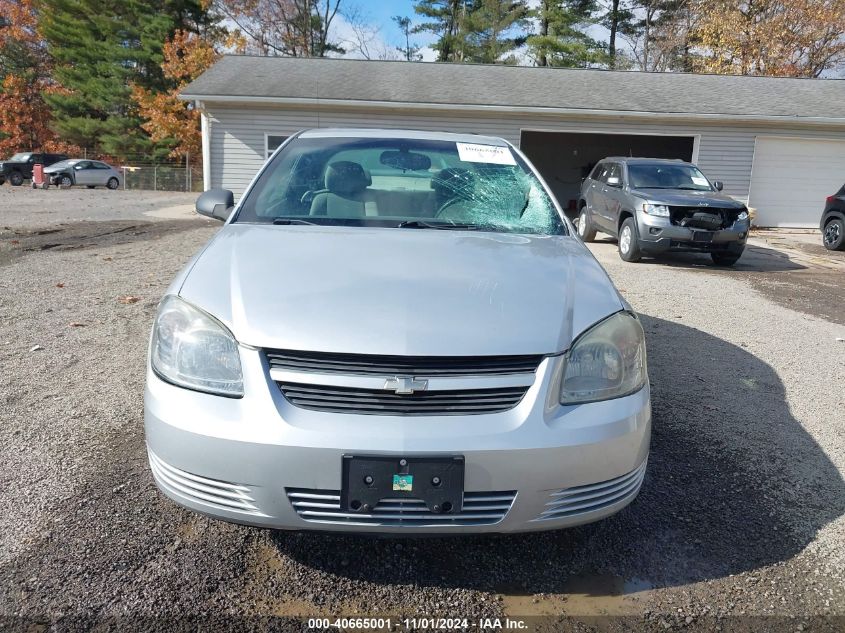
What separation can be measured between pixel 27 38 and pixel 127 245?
138ft

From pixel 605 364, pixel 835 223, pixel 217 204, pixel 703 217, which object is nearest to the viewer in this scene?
pixel 605 364

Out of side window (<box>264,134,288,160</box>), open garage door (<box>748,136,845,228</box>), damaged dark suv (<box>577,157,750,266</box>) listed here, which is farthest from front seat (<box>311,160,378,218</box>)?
open garage door (<box>748,136,845,228</box>)

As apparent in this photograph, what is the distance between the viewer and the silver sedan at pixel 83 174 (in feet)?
96.1

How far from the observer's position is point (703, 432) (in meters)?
3.62

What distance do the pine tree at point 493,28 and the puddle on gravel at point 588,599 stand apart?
38.2m

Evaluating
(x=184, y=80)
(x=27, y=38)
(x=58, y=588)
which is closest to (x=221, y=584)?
(x=58, y=588)

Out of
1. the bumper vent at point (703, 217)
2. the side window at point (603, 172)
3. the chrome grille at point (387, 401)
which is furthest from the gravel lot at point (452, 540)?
the side window at point (603, 172)

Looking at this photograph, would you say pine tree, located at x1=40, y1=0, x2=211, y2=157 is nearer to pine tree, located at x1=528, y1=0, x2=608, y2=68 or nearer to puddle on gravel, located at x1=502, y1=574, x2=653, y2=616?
pine tree, located at x1=528, y1=0, x2=608, y2=68

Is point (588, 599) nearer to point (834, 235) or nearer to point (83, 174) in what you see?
point (834, 235)

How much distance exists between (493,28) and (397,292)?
39304mm

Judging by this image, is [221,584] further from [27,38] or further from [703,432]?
[27,38]

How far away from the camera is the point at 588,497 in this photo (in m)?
2.08

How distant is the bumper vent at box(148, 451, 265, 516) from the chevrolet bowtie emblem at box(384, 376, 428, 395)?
1.81 ft

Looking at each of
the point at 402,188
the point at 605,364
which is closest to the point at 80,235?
the point at 402,188
